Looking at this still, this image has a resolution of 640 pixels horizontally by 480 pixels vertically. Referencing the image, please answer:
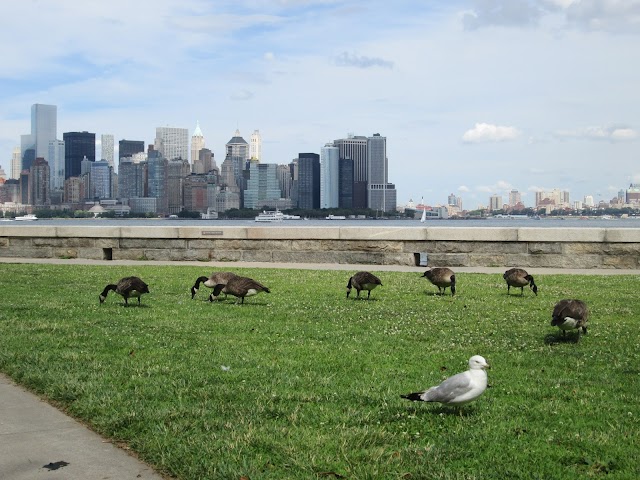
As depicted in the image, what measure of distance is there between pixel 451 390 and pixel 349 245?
14.4m

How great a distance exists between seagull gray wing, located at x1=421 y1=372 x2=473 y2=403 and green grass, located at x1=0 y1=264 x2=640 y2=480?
0.18 metres

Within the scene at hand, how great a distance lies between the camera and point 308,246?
20.2 metres

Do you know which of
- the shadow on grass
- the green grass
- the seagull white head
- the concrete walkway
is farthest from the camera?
the shadow on grass

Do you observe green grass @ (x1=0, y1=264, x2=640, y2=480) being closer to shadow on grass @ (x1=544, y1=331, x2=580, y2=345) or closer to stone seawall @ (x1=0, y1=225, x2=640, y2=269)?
shadow on grass @ (x1=544, y1=331, x2=580, y2=345)

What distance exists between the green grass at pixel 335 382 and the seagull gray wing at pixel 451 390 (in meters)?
0.18

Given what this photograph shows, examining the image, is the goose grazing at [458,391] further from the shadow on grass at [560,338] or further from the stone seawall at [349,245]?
the stone seawall at [349,245]

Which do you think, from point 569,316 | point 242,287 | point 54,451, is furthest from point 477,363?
point 242,287

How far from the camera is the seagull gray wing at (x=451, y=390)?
5.32 metres

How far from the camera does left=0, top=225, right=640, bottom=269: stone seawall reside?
18.2 metres

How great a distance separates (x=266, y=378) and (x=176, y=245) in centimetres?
1509

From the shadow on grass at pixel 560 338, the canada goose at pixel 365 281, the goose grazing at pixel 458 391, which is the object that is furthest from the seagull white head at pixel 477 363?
the canada goose at pixel 365 281

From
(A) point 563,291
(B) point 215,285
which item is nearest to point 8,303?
(B) point 215,285

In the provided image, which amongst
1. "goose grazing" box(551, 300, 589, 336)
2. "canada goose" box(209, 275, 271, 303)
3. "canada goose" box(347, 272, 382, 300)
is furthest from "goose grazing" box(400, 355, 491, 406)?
"canada goose" box(347, 272, 382, 300)

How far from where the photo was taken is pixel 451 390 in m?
5.34
